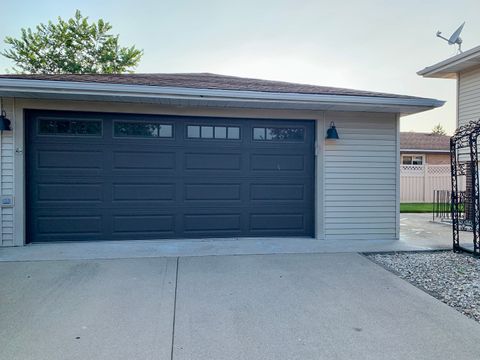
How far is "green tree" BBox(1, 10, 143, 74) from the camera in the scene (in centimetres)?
1805

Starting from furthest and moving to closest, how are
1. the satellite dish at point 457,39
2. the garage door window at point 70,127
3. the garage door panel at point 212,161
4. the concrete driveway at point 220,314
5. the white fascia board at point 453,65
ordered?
the satellite dish at point 457,39 < the white fascia board at point 453,65 < the garage door panel at point 212,161 < the garage door window at point 70,127 < the concrete driveway at point 220,314

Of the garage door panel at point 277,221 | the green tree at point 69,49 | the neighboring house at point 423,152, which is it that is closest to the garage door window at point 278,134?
the garage door panel at point 277,221

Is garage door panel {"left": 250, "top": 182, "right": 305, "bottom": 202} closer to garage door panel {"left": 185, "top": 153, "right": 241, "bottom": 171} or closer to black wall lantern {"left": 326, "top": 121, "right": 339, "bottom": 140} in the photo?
garage door panel {"left": 185, "top": 153, "right": 241, "bottom": 171}

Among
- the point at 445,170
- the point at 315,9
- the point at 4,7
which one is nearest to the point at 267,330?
the point at 315,9

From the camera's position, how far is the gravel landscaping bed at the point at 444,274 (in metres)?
3.41

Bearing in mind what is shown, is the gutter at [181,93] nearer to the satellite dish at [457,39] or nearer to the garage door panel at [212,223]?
the garage door panel at [212,223]

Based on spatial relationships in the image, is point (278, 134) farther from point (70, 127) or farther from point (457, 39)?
point (457, 39)

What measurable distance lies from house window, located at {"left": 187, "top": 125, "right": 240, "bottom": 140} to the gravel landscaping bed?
3.25m

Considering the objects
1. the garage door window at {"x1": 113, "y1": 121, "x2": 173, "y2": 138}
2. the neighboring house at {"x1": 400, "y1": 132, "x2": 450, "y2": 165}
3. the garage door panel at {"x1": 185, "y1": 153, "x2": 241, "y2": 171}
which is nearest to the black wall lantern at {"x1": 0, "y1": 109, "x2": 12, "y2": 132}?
the garage door window at {"x1": 113, "y1": 121, "x2": 173, "y2": 138}

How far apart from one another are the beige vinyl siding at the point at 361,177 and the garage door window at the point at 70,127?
4367mm

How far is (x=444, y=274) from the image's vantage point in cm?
423

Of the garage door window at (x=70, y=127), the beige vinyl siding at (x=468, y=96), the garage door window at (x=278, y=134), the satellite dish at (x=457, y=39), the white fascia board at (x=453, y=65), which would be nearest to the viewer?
the garage door window at (x=70, y=127)

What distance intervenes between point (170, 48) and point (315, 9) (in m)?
5.87

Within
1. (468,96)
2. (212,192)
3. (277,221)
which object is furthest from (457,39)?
(212,192)
